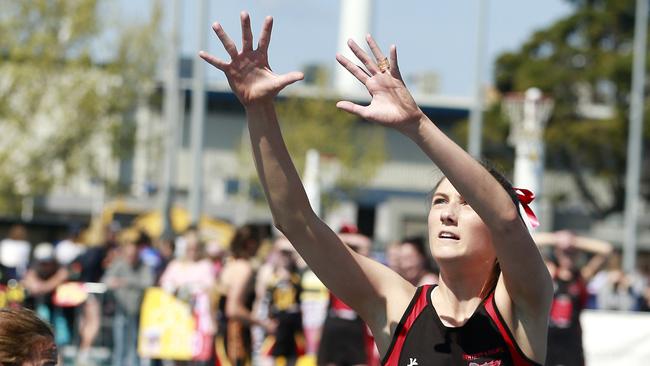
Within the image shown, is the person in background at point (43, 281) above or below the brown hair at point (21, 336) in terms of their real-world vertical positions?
below

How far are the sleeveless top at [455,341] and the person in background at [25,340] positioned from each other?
112 cm

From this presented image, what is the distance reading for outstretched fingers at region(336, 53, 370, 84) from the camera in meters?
3.80

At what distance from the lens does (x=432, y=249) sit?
415 cm

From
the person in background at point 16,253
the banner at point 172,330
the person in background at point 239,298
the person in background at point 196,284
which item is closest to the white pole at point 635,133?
the person in background at point 16,253

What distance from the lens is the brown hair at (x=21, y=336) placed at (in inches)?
132

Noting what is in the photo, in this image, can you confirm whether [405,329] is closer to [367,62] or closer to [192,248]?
[367,62]

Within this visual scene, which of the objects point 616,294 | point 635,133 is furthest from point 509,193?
point 635,133

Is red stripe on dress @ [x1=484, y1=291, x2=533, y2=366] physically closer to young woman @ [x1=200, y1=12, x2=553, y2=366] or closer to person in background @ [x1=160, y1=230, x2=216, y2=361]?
young woman @ [x1=200, y1=12, x2=553, y2=366]

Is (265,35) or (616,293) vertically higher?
(265,35)

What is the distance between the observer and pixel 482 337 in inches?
159

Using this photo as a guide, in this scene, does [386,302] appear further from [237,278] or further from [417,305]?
[237,278]

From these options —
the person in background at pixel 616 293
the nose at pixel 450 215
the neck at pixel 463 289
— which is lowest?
the person in background at pixel 616 293

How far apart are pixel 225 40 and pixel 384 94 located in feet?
1.75

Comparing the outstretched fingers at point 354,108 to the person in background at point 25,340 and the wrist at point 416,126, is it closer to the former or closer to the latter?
the wrist at point 416,126
